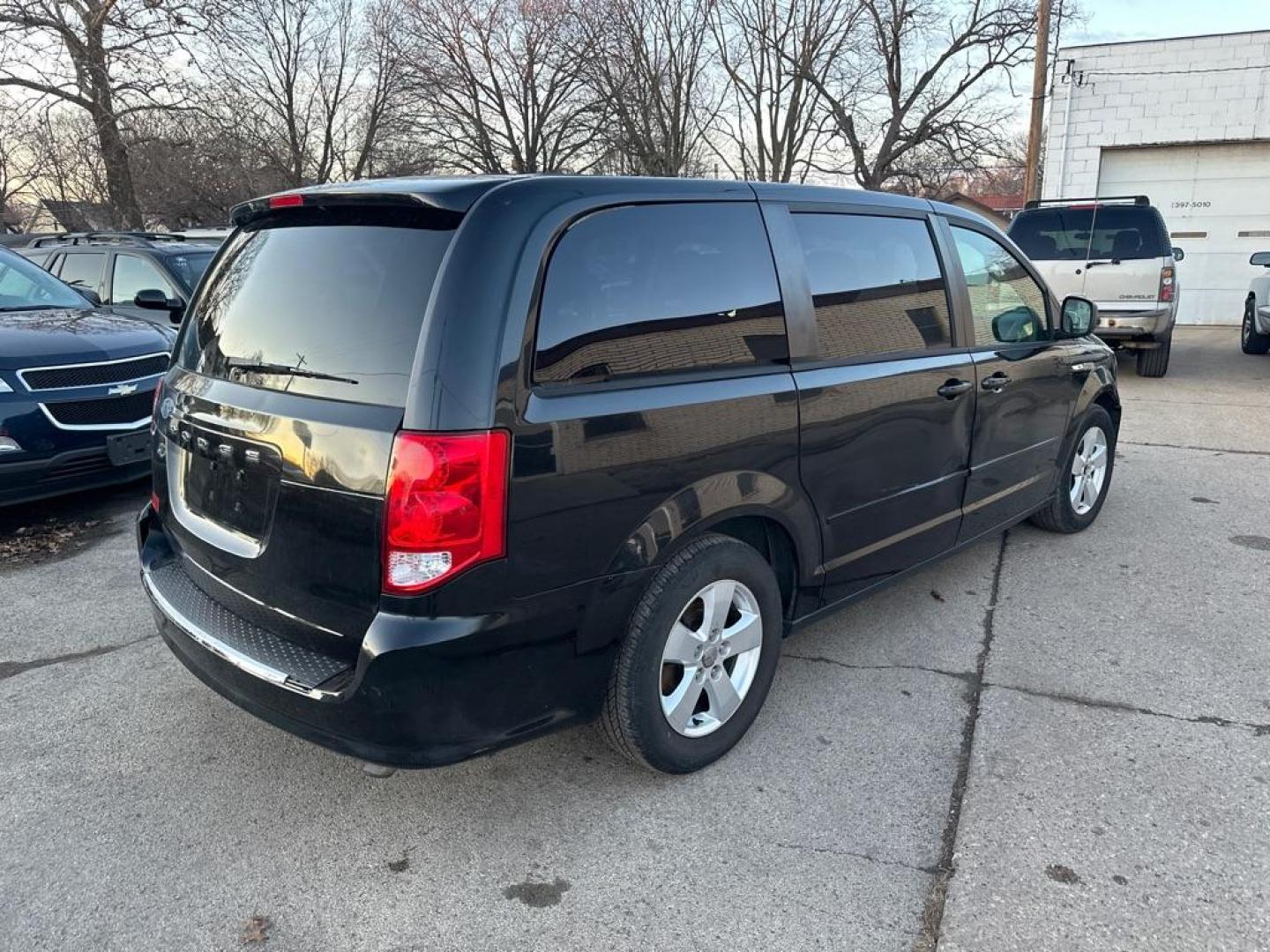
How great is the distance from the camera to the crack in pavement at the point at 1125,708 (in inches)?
118

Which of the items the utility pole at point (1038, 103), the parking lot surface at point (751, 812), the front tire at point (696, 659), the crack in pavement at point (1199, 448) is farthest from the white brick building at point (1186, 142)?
the front tire at point (696, 659)

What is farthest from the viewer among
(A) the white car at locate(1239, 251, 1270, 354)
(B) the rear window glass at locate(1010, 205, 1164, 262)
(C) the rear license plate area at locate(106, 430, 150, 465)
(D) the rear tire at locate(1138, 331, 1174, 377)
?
(D) the rear tire at locate(1138, 331, 1174, 377)

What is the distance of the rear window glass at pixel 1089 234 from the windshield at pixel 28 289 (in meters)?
9.50

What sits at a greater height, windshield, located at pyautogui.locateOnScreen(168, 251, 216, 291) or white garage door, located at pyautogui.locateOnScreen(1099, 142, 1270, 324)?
white garage door, located at pyautogui.locateOnScreen(1099, 142, 1270, 324)

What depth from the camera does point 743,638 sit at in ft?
9.28

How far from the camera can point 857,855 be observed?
7.91ft

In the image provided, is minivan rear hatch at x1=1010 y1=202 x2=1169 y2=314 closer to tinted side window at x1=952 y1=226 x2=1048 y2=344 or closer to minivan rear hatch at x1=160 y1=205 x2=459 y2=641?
tinted side window at x1=952 y1=226 x2=1048 y2=344

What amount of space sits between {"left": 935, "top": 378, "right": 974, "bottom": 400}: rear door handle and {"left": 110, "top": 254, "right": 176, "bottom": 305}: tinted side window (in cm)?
723

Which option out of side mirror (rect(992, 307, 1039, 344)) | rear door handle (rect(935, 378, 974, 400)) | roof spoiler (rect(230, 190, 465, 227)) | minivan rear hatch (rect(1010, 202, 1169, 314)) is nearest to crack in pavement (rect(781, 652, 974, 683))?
rear door handle (rect(935, 378, 974, 400))

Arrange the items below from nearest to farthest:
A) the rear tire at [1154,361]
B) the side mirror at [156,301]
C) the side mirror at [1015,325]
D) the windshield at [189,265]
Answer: the side mirror at [1015,325] < the side mirror at [156,301] < the windshield at [189,265] < the rear tire at [1154,361]

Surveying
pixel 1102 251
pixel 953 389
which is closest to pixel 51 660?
pixel 953 389

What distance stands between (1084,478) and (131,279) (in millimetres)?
8257

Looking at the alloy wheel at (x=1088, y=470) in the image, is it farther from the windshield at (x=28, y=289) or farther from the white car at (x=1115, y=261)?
the windshield at (x=28, y=289)

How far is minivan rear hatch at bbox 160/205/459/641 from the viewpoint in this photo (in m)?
2.16
